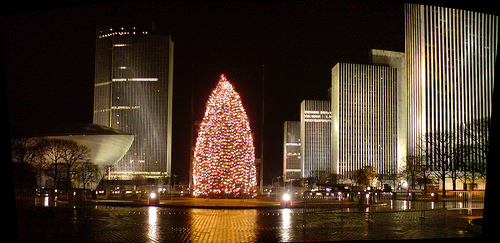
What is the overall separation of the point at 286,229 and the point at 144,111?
132m

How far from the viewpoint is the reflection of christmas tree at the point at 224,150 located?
36906 mm

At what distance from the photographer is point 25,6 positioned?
369 inches

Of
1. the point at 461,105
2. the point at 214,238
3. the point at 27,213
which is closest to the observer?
the point at 214,238

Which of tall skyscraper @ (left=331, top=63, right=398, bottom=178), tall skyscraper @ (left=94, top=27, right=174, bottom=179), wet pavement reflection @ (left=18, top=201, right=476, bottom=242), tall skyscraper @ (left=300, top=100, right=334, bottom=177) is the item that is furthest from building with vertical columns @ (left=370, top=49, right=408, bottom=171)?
wet pavement reflection @ (left=18, top=201, right=476, bottom=242)

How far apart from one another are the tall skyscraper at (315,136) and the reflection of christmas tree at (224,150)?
474 ft

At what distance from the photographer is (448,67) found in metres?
111

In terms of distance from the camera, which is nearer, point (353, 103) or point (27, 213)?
point (27, 213)

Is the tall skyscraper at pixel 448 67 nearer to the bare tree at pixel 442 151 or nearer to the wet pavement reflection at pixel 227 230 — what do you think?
the bare tree at pixel 442 151

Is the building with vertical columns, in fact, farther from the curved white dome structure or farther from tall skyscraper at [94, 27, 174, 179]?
the curved white dome structure

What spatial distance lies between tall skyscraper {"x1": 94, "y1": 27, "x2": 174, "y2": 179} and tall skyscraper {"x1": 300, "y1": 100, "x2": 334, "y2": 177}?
191 feet

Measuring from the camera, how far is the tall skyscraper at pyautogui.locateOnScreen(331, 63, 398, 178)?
14625 cm

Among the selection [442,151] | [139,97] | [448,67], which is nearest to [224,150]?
[442,151]

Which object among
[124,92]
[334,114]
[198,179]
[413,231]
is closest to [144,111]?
[124,92]

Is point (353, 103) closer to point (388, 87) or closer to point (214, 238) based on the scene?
point (388, 87)
